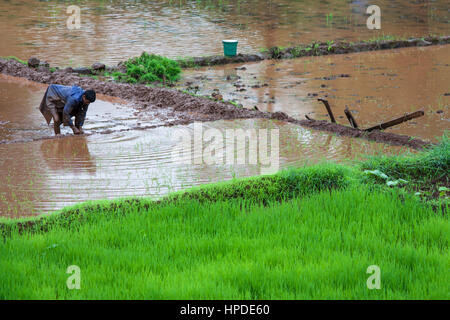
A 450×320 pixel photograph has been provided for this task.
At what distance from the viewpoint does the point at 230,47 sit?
13.6m

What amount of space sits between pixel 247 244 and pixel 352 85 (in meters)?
7.93

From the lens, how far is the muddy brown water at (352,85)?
9.65 meters

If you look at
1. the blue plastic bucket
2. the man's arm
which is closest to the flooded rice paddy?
the man's arm

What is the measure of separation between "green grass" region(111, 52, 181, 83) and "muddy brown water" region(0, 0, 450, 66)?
4.54ft

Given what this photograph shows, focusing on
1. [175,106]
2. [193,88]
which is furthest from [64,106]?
[193,88]

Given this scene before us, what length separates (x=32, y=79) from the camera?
1180 cm

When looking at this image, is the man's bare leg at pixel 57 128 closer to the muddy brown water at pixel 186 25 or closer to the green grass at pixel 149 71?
the green grass at pixel 149 71

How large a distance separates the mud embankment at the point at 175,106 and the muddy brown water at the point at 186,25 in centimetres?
145

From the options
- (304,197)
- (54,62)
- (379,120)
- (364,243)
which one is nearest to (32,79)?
(54,62)

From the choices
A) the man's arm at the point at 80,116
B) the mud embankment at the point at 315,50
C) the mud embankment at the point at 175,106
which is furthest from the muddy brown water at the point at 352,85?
the man's arm at the point at 80,116

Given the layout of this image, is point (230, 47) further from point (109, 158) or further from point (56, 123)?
point (109, 158)

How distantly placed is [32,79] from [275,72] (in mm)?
5039

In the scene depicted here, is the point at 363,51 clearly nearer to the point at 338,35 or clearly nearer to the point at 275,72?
the point at 338,35

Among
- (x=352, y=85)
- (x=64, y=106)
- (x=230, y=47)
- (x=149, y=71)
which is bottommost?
(x=352, y=85)
